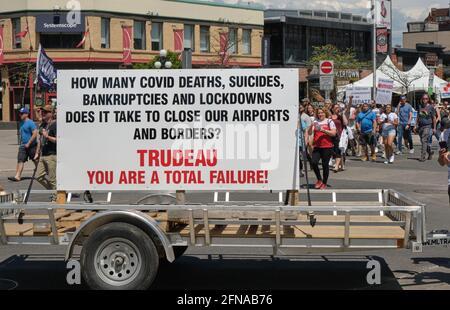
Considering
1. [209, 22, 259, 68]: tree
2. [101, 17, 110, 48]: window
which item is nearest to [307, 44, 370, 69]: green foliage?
[209, 22, 259, 68]: tree

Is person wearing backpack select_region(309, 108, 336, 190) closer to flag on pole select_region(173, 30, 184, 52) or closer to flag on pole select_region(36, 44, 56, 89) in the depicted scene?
flag on pole select_region(36, 44, 56, 89)

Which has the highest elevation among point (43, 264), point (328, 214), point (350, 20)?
point (350, 20)

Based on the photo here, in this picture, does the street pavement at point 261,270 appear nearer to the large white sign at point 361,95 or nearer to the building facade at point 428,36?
the large white sign at point 361,95

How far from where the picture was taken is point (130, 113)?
281 inches

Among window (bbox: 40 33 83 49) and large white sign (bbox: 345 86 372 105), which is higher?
window (bbox: 40 33 83 49)

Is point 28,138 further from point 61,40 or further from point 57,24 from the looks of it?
point 61,40

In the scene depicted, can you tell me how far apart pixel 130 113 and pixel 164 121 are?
345mm

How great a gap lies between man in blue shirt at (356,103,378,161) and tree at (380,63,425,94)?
21.1 meters

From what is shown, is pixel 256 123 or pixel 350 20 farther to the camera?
pixel 350 20

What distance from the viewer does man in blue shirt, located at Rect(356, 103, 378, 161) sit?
20.6m

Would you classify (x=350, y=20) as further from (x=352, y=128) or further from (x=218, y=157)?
(x=218, y=157)

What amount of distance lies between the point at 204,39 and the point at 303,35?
1401cm

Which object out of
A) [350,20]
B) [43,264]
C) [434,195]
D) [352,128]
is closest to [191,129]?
[43,264]

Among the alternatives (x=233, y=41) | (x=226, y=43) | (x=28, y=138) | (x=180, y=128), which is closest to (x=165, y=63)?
(x=28, y=138)
